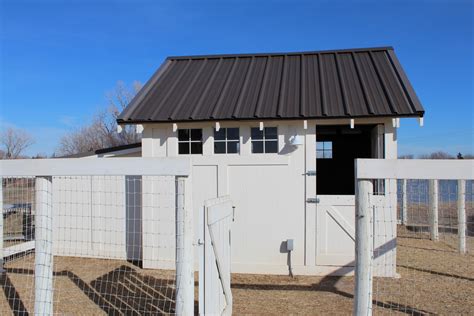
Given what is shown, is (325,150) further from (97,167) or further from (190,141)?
(97,167)

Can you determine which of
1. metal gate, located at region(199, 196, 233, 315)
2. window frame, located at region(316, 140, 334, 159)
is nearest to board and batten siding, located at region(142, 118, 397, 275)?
metal gate, located at region(199, 196, 233, 315)

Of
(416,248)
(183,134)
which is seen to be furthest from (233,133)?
(416,248)

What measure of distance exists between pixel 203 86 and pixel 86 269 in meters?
4.17

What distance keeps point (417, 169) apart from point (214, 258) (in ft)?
6.70

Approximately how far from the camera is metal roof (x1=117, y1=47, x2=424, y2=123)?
6.70 metres

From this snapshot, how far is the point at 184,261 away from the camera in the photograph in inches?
140

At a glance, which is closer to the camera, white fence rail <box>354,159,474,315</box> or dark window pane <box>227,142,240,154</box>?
white fence rail <box>354,159,474,315</box>

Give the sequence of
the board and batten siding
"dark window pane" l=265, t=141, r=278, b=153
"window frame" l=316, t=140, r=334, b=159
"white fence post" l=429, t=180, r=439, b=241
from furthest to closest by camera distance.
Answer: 1. "window frame" l=316, t=140, r=334, b=159
2. "white fence post" l=429, t=180, r=439, b=241
3. "dark window pane" l=265, t=141, r=278, b=153
4. the board and batten siding

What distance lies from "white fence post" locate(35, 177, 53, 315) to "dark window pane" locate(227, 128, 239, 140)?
11.5 ft

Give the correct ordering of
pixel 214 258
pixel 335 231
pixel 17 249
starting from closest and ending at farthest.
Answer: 1. pixel 214 258
2. pixel 335 231
3. pixel 17 249

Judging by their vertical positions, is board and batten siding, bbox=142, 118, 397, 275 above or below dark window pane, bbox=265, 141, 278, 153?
below

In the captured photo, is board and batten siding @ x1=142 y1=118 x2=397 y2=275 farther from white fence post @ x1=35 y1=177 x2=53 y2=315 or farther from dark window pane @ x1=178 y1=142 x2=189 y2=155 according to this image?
white fence post @ x1=35 y1=177 x2=53 y2=315

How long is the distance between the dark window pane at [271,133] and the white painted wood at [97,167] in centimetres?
337

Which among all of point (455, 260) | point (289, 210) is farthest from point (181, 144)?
point (455, 260)
